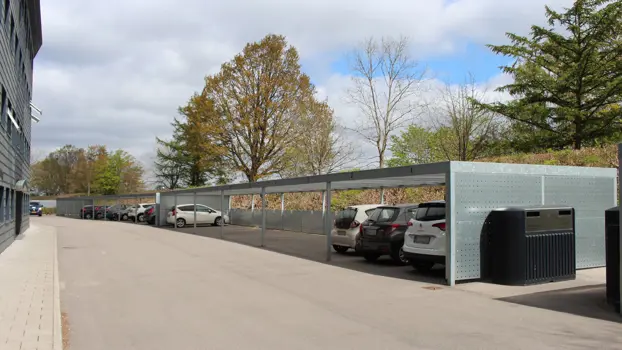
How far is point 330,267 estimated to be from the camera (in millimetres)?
12570

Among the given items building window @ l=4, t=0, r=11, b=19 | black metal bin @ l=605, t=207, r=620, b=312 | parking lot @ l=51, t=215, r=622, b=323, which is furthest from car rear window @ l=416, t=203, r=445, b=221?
building window @ l=4, t=0, r=11, b=19

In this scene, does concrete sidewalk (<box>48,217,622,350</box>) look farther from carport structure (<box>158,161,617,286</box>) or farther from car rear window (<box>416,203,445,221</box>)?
car rear window (<box>416,203,445,221</box>)

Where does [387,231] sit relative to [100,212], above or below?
above

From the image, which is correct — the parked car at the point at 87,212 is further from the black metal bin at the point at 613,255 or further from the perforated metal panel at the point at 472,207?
the black metal bin at the point at 613,255

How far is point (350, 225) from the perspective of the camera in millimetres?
14828

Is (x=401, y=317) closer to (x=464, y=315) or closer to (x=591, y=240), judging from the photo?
(x=464, y=315)

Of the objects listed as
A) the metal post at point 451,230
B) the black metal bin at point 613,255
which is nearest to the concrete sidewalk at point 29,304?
the metal post at point 451,230

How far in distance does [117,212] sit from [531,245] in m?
43.3

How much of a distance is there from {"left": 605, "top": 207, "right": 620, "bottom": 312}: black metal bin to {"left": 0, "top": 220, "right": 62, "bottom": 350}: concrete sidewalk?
23.7 ft

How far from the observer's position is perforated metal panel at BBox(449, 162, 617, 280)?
384 inches

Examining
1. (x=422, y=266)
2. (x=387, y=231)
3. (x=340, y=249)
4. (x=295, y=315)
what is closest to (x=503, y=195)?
(x=422, y=266)

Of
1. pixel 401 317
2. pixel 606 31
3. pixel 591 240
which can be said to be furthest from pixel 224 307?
pixel 606 31

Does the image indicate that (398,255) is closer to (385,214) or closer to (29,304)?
(385,214)

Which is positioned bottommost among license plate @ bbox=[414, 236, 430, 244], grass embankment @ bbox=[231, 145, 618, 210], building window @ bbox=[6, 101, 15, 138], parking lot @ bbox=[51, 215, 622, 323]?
parking lot @ bbox=[51, 215, 622, 323]
